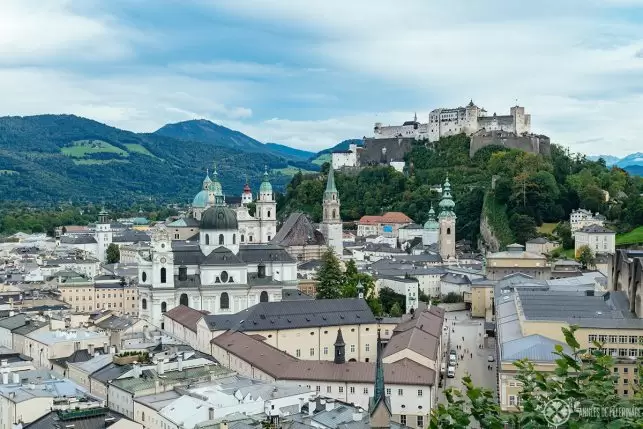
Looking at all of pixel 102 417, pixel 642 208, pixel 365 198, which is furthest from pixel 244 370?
pixel 365 198

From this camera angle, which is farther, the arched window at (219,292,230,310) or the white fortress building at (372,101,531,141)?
the white fortress building at (372,101,531,141)

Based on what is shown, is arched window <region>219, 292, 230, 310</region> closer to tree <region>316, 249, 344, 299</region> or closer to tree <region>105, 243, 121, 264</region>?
tree <region>316, 249, 344, 299</region>

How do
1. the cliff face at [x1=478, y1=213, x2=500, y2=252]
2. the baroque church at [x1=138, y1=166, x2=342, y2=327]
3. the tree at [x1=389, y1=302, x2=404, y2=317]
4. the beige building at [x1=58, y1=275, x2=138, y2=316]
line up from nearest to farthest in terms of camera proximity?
the baroque church at [x1=138, y1=166, x2=342, y2=327], the tree at [x1=389, y1=302, x2=404, y2=317], the beige building at [x1=58, y1=275, x2=138, y2=316], the cliff face at [x1=478, y1=213, x2=500, y2=252]

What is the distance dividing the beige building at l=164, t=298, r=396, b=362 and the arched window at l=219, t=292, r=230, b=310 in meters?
7.28

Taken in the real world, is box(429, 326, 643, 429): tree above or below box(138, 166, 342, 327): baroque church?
above

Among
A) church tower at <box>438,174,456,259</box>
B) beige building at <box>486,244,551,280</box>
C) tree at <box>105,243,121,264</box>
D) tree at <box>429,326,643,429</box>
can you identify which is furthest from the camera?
tree at <box>105,243,121,264</box>

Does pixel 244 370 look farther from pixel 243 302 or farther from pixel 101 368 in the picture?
pixel 243 302

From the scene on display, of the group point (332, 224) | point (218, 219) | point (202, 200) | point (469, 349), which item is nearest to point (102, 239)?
point (202, 200)

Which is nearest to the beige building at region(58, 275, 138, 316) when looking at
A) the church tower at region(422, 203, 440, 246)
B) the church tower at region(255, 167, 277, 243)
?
the church tower at region(255, 167, 277, 243)

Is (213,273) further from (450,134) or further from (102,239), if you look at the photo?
(450,134)

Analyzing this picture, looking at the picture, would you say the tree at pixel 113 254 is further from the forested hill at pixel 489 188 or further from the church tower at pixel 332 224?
the church tower at pixel 332 224

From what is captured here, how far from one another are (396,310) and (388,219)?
44711 millimetres

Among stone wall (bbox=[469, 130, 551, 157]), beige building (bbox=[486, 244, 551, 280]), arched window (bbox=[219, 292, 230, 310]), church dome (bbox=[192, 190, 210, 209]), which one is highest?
stone wall (bbox=[469, 130, 551, 157])

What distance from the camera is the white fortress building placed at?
11912cm
